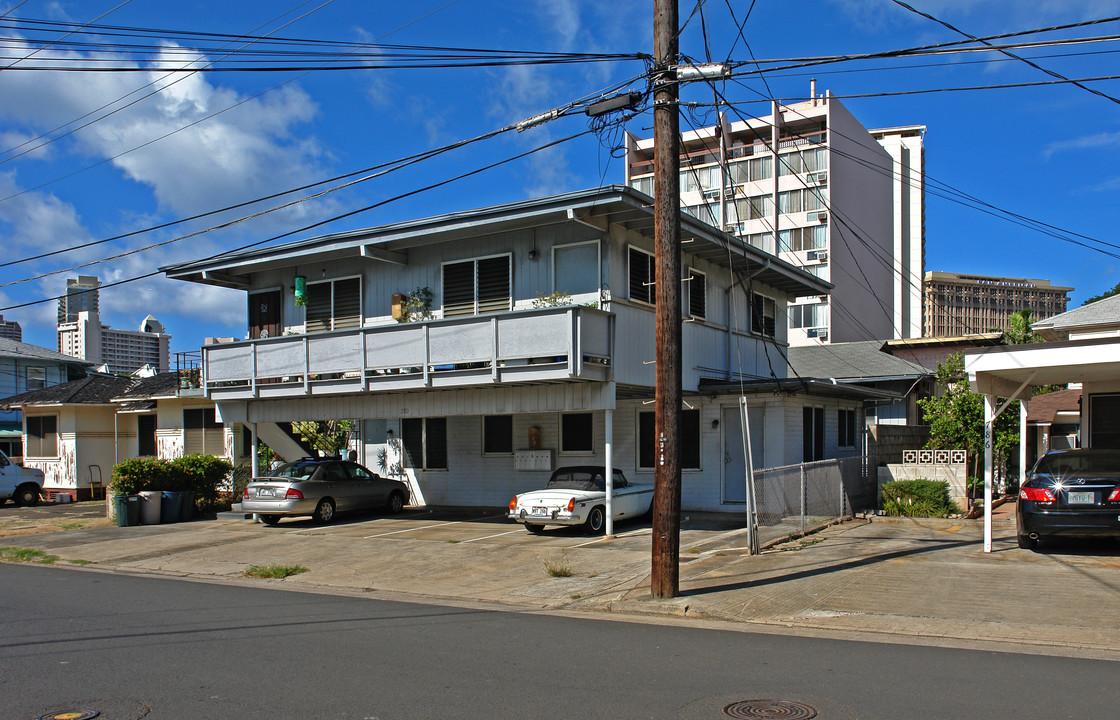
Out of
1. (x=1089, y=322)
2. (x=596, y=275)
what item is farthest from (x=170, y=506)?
(x=1089, y=322)

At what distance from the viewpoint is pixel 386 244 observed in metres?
19.1

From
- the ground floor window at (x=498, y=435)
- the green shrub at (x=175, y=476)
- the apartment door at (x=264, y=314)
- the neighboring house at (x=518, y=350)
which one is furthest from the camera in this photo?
the apartment door at (x=264, y=314)

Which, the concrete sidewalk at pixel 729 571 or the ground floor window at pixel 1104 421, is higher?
the ground floor window at pixel 1104 421

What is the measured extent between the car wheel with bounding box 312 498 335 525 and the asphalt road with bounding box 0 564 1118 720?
9075 mm

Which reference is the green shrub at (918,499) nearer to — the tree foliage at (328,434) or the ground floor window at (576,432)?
the ground floor window at (576,432)

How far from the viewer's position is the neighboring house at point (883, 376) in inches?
1050

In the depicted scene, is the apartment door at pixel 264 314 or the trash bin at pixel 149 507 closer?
the trash bin at pixel 149 507

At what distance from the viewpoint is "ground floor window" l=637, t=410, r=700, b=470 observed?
19172 millimetres

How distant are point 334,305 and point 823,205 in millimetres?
31041

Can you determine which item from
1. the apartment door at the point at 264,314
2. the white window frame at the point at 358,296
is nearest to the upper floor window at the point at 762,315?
the white window frame at the point at 358,296

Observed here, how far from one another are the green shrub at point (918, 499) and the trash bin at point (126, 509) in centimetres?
1715

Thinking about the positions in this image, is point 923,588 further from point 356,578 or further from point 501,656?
point 356,578

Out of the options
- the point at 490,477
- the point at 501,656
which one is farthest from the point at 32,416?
the point at 501,656

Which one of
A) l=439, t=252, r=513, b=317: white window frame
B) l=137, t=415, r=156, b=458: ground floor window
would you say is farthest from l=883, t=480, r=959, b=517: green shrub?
l=137, t=415, r=156, b=458: ground floor window
